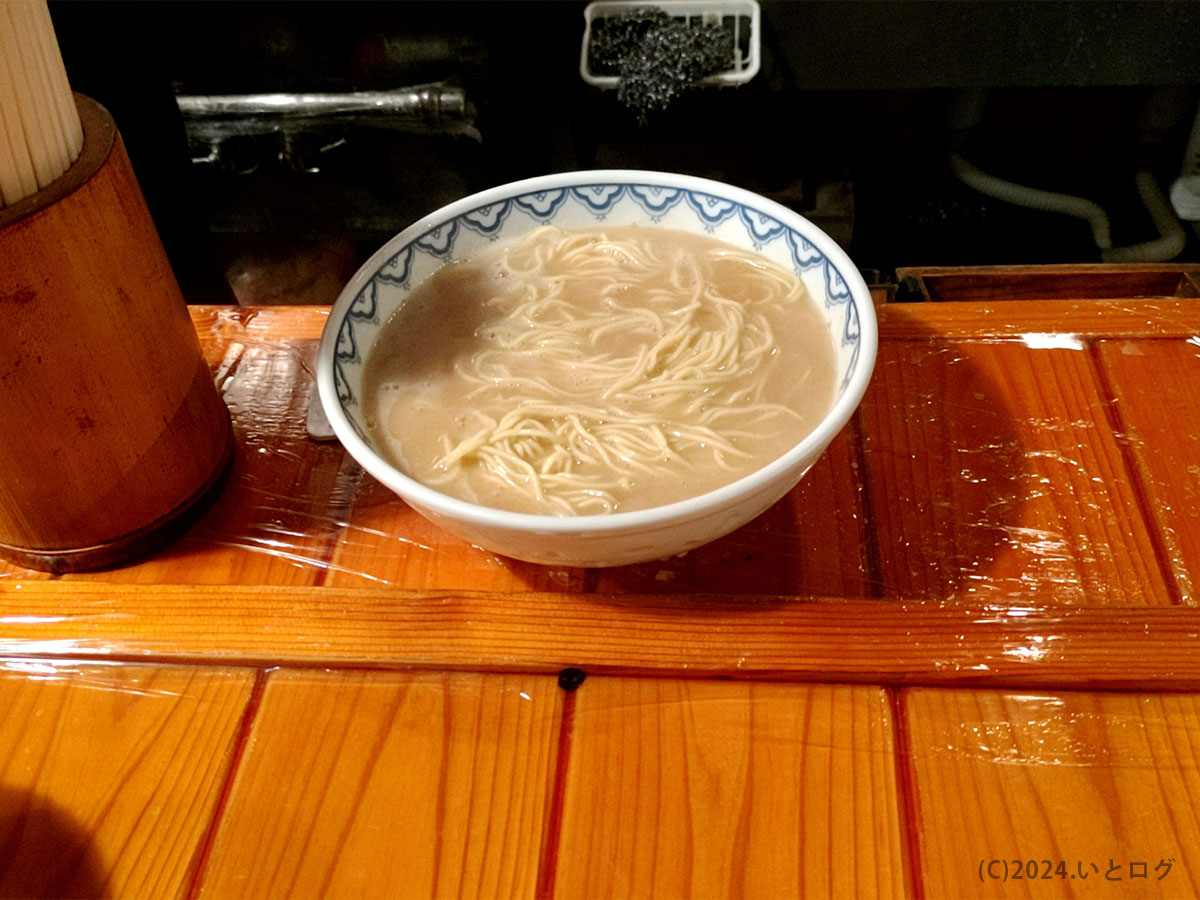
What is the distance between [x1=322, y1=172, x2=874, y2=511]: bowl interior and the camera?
106 cm

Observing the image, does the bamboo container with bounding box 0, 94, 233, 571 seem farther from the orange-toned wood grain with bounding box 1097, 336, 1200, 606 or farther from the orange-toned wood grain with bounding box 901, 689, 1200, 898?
the orange-toned wood grain with bounding box 1097, 336, 1200, 606

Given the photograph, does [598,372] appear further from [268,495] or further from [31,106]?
[31,106]

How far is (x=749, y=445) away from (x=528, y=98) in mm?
1819

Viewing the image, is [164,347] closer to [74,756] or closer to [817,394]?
[74,756]

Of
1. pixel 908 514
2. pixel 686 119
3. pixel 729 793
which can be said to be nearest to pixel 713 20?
pixel 686 119

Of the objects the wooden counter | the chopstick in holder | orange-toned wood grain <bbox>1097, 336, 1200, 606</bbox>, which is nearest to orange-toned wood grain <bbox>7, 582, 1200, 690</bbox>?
the wooden counter

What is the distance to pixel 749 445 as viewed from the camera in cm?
101

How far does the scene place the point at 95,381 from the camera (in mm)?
965

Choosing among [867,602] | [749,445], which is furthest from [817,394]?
[867,602]

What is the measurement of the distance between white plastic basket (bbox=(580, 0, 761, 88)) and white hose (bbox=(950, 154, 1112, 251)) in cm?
83

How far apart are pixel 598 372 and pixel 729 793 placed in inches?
20.5

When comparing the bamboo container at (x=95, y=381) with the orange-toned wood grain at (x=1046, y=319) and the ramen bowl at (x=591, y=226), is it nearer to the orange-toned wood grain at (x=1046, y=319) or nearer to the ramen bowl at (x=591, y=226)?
the ramen bowl at (x=591, y=226)

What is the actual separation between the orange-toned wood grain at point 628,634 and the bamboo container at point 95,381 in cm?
9

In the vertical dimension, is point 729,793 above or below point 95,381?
below
